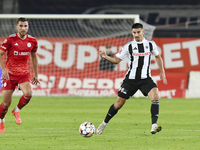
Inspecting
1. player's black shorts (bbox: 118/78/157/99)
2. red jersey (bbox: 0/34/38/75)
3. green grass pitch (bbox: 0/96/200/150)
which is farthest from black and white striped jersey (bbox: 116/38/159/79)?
red jersey (bbox: 0/34/38/75)

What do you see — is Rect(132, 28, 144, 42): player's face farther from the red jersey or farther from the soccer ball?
the red jersey

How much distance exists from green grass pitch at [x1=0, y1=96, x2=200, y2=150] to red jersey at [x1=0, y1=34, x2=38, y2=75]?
1.17 meters

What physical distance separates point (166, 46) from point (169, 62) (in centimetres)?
66

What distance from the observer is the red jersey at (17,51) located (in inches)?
302

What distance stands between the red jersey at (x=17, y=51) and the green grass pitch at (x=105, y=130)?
117 centimetres

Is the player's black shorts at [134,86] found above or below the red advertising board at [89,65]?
below

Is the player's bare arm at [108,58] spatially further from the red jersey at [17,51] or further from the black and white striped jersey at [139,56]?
the red jersey at [17,51]

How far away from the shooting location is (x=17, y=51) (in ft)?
25.4

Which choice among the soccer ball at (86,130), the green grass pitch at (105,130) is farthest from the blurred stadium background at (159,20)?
the soccer ball at (86,130)

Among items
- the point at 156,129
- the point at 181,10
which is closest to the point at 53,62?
the point at 181,10

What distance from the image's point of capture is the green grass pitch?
632 cm

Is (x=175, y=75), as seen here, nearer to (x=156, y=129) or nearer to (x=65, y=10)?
(x=65, y=10)

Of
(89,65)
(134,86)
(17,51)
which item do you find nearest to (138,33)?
(134,86)

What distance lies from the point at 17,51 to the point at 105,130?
220 cm
